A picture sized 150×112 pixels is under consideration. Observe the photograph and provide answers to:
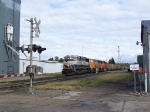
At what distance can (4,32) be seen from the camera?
38.1 m

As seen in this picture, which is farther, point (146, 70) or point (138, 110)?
point (146, 70)

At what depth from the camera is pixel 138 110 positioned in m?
10.3

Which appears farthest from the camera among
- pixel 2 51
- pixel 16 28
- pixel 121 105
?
pixel 16 28

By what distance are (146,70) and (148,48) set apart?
146cm

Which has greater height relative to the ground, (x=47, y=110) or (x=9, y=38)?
(x=9, y=38)

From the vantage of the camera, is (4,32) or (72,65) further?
(72,65)

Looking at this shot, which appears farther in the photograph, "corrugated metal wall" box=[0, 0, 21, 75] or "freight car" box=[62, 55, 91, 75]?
"freight car" box=[62, 55, 91, 75]

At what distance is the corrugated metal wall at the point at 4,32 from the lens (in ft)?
123

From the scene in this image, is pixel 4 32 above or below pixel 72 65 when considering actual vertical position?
above

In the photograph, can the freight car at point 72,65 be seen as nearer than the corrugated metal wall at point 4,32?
No

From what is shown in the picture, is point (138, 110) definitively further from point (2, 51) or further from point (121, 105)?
point (2, 51)

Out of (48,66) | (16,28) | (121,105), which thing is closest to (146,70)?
(121,105)

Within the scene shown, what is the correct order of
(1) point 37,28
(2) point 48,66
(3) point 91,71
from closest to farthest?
(1) point 37,28
(3) point 91,71
(2) point 48,66

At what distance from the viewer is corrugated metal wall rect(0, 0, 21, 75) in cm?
3753
